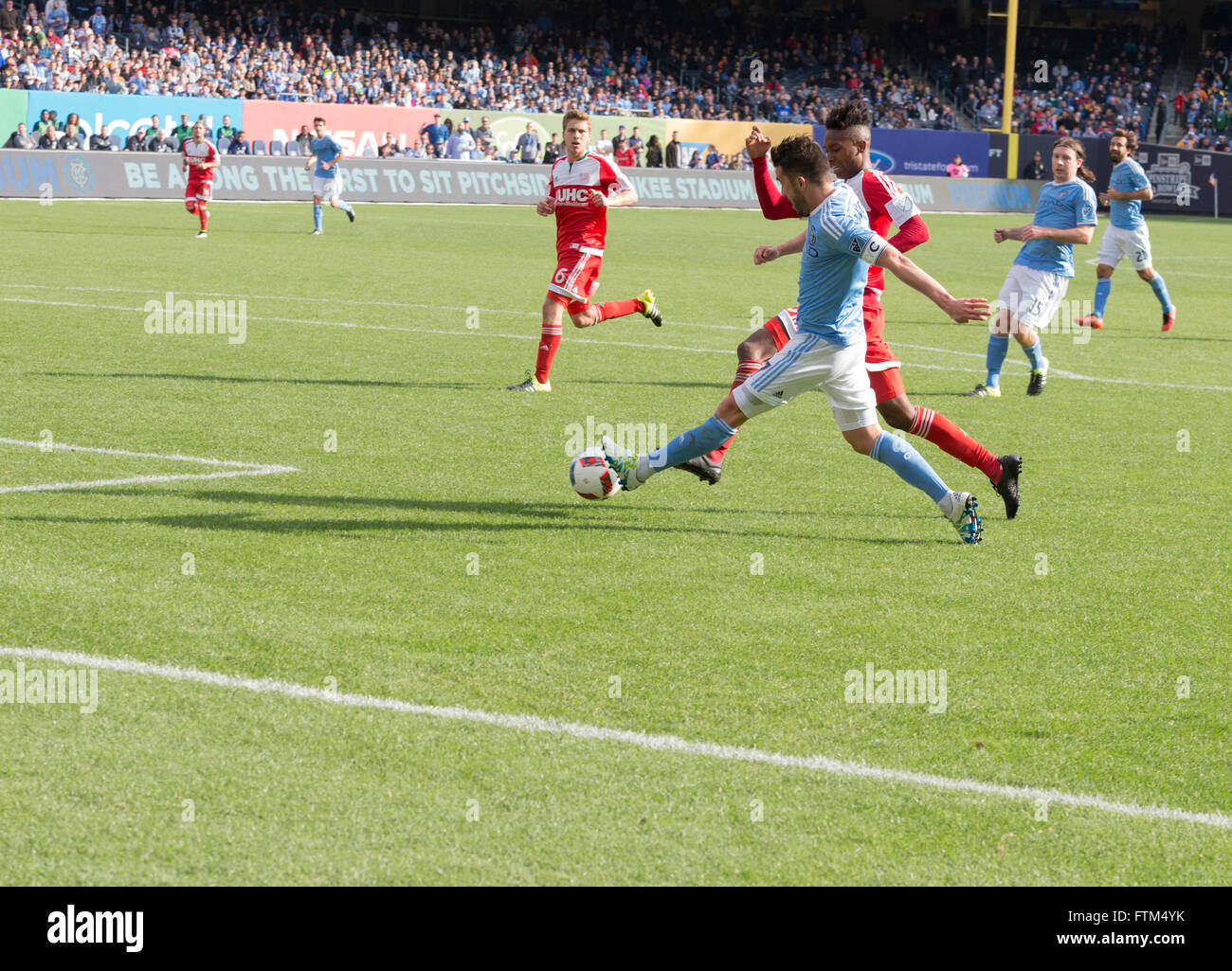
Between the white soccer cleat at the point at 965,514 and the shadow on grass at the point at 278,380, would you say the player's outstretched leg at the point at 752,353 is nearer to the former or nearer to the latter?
the white soccer cleat at the point at 965,514

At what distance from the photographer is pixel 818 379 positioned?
7.56 m

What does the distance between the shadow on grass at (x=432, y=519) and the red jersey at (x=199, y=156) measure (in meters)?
21.8

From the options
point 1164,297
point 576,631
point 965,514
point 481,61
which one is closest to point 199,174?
point 1164,297

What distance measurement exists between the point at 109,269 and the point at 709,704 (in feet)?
57.7

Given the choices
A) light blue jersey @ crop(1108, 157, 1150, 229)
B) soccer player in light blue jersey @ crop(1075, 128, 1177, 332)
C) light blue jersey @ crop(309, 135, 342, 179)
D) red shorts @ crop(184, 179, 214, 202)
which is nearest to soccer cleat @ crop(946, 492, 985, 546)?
light blue jersey @ crop(1108, 157, 1150, 229)

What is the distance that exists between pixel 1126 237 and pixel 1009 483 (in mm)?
12036

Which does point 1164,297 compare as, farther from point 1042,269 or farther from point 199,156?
point 199,156

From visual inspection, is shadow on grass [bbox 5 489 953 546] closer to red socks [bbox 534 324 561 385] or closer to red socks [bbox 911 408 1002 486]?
red socks [bbox 911 408 1002 486]

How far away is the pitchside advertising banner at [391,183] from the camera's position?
36375mm

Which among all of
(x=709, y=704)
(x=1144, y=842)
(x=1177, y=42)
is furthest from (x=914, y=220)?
(x=1177, y=42)

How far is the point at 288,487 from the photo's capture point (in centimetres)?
862

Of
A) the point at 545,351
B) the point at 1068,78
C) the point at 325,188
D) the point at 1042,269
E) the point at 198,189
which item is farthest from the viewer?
the point at 1068,78

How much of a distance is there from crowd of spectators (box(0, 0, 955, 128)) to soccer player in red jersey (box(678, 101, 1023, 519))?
34458 mm

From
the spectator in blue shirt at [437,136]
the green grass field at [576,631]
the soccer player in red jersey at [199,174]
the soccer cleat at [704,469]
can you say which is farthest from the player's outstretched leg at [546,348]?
the spectator in blue shirt at [437,136]
